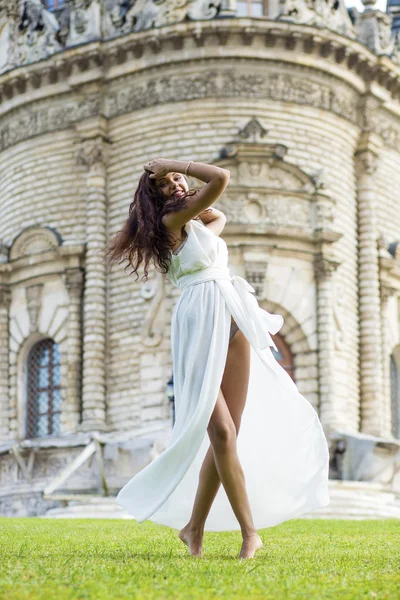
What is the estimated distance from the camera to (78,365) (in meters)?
24.8

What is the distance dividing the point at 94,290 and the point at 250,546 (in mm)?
Result: 19543

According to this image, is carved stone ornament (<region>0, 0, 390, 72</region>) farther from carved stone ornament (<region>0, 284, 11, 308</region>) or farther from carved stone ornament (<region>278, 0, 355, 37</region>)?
carved stone ornament (<region>0, 284, 11, 308</region>)

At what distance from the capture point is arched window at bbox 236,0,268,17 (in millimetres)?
25422

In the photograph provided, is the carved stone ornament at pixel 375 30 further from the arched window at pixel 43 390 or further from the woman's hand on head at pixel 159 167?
the woman's hand on head at pixel 159 167

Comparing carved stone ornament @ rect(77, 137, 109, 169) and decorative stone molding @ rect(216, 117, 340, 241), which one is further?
carved stone ornament @ rect(77, 137, 109, 169)

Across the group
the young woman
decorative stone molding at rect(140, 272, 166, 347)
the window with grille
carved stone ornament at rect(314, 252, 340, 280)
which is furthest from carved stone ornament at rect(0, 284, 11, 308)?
the young woman

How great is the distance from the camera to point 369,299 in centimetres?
2550

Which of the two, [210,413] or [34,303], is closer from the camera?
[210,413]

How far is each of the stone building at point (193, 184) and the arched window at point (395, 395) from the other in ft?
0.43

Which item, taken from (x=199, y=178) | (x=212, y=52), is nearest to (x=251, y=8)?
(x=212, y=52)

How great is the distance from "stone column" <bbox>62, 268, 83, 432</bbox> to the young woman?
18.4 m

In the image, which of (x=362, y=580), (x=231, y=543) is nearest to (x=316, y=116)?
(x=231, y=543)

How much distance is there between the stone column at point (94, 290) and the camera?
2402 centimetres

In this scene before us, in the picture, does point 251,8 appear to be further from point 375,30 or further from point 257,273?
point 257,273
